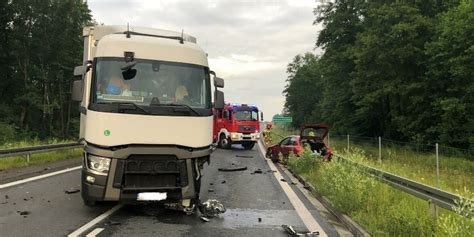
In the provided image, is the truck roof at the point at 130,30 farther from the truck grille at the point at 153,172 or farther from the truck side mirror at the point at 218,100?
the truck grille at the point at 153,172

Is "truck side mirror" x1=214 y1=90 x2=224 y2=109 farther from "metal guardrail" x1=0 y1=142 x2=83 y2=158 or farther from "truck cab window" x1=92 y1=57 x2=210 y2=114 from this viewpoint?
"metal guardrail" x1=0 y1=142 x2=83 y2=158

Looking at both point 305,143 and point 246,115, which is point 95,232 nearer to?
point 305,143

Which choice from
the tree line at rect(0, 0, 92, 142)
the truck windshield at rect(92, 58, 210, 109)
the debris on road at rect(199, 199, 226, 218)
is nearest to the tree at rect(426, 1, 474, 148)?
the debris on road at rect(199, 199, 226, 218)

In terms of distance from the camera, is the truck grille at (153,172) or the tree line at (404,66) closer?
the truck grille at (153,172)

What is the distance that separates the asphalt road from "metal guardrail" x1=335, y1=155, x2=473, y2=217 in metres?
1.44

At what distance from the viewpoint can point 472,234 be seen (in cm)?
575

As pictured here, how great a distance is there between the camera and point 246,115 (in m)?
32.5

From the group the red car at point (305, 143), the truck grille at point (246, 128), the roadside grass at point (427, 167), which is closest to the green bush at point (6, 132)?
the truck grille at point (246, 128)

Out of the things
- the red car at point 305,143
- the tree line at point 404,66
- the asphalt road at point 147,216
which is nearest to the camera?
the asphalt road at point 147,216

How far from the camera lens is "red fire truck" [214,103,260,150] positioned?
3191 centimetres

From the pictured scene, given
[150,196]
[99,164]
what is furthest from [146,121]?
[150,196]

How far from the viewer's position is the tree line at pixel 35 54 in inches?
1929

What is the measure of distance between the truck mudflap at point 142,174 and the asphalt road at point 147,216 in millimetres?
472

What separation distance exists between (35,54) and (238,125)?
28906mm
